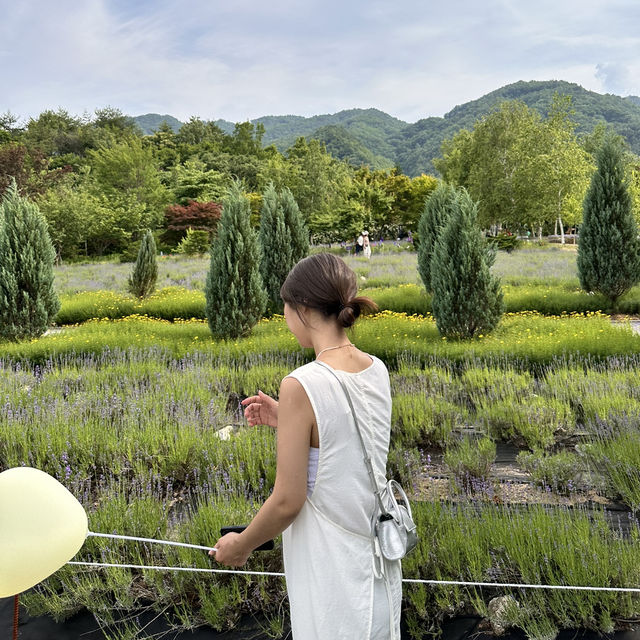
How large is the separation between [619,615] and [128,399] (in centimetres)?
393

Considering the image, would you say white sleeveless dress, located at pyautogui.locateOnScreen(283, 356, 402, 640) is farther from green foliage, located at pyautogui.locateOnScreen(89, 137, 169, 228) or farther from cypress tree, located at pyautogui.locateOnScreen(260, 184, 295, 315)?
green foliage, located at pyautogui.locateOnScreen(89, 137, 169, 228)

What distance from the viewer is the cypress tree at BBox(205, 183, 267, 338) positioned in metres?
8.48

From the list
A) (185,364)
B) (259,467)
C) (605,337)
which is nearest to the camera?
(259,467)

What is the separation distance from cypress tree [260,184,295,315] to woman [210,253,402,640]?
376 inches

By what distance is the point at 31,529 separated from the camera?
4.35 feet

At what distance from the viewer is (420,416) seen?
4.39 m

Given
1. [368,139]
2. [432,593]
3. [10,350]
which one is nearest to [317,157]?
[10,350]

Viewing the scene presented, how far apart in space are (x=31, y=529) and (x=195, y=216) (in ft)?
99.9

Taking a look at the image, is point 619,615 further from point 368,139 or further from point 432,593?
point 368,139

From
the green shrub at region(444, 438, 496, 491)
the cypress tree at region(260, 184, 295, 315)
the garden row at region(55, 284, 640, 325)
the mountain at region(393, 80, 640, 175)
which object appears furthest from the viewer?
the mountain at region(393, 80, 640, 175)

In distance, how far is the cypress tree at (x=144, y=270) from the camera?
42.5 ft

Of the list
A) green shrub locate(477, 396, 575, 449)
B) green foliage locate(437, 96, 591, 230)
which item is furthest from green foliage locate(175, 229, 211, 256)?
green shrub locate(477, 396, 575, 449)

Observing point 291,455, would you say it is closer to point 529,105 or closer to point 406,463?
point 406,463

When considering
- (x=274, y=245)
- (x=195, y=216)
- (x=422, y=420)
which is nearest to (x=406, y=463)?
(x=422, y=420)
